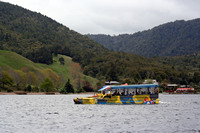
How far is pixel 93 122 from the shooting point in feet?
161

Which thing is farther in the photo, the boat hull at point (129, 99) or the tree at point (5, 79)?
the tree at point (5, 79)

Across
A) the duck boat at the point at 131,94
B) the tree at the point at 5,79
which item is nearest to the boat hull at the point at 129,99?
the duck boat at the point at 131,94

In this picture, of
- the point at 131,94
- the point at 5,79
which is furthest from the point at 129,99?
the point at 5,79

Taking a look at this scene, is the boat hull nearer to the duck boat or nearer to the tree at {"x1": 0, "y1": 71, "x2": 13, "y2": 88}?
the duck boat

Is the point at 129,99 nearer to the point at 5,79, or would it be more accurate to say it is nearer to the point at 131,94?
the point at 131,94

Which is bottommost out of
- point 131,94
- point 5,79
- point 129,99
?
point 129,99

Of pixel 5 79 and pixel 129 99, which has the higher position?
pixel 5 79

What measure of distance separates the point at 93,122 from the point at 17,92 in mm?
140743

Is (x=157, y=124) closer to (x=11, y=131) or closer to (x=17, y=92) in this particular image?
(x=11, y=131)

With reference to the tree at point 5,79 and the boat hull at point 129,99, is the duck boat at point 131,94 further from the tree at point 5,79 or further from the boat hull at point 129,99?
the tree at point 5,79

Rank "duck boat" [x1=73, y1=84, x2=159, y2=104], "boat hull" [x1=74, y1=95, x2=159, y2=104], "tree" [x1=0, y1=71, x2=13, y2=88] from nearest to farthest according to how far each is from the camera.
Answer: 1. "duck boat" [x1=73, y1=84, x2=159, y2=104]
2. "boat hull" [x1=74, y1=95, x2=159, y2=104]
3. "tree" [x1=0, y1=71, x2=13, y2=88]

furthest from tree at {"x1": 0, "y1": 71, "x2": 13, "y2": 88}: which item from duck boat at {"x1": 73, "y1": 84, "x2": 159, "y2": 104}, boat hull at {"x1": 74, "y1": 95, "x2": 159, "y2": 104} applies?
duck boat at {"x1": 73, "y1": 84, "x2": 159, "y2": 104}

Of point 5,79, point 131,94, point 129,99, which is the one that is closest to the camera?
point 129,99

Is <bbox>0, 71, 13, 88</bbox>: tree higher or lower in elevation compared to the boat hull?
higher
